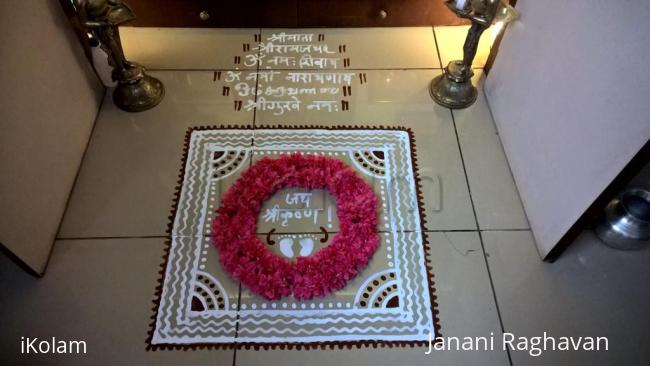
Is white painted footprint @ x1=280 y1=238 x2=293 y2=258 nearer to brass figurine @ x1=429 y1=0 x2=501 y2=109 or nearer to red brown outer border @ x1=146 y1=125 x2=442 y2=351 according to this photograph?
red brown outer border @ x1=146 y1=125 x2=442 y2=351

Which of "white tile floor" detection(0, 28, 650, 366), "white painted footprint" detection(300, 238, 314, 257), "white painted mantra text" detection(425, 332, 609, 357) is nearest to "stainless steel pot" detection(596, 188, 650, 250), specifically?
"white tile floor" detection(0, 28, 650, 366)

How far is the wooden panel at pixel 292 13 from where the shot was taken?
5.76 ft

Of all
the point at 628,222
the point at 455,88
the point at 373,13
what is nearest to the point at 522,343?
the point at 628,222

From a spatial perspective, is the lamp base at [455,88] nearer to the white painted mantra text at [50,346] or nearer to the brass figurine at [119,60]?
the brass figurine at [119,60]

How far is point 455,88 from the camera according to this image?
1601 millimetres

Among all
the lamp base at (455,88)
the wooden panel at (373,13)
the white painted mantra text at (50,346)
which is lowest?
the white painted mantra text at (50,346)

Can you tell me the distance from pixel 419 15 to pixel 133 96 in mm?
1137

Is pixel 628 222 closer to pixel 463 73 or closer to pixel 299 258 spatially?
pixel 463 73

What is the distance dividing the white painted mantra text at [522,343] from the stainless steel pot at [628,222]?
0.30 metres

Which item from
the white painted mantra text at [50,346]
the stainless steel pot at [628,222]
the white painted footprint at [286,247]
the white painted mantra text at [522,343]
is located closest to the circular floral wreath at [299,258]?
the white painted footprint at [286,247]

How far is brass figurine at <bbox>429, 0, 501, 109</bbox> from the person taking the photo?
4.51ft

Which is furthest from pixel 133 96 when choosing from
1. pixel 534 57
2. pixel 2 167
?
pixel 534 57

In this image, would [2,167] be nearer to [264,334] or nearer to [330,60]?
[264,334]

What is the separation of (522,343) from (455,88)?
0.87 meters
